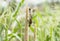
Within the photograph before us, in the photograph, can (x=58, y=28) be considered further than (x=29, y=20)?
Yes

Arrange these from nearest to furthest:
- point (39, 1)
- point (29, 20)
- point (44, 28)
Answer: point (29, 20) → point (44, 28) → point (39, 1)

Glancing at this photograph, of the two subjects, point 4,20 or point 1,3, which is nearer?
point 4,20

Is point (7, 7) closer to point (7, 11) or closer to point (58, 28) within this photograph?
point (7, 11)

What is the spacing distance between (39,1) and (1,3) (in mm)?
2621

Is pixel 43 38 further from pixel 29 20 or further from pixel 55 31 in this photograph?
pixel 29 20

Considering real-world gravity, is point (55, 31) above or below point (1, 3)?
below

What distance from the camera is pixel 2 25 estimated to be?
3.49ft

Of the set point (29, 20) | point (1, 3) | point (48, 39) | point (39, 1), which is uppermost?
point (39, 1)

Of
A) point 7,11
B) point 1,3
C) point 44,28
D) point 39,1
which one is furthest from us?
point 39,1

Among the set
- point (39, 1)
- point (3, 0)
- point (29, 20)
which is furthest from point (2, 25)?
point (39, 1)

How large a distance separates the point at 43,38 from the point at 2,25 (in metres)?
0.38

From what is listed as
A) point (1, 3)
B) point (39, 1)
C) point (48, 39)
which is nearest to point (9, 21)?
point (1, 3)

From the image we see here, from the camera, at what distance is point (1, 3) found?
4.15 feet

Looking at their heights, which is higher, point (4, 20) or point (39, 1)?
point (39, 1)
